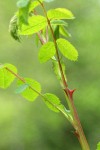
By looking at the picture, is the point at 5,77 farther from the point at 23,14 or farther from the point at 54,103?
the point at 23,14

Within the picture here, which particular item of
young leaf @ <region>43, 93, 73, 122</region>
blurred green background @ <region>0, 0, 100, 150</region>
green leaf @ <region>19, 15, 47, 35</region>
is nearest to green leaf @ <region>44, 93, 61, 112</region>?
young leaf @ <region>43, 93, 73, 122</region>

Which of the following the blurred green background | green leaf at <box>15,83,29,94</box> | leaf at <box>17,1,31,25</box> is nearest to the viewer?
leaf at <box>17,1,31,25</box>

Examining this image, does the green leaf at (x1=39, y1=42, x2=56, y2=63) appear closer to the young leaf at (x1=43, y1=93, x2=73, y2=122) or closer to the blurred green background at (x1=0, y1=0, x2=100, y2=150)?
the young leaf at (x1=43, y1=93, x2=73, y2=122)

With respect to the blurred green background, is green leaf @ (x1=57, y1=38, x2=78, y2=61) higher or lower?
higher

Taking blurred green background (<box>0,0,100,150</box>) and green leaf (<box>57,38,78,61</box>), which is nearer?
green leaf (<box>57,38,78,61</box>)

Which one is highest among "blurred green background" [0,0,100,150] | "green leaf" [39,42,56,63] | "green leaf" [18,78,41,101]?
"green leaf" [39,42,56,63]

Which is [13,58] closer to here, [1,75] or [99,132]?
[99,132]

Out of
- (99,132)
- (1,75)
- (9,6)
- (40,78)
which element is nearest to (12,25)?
(1,75)
